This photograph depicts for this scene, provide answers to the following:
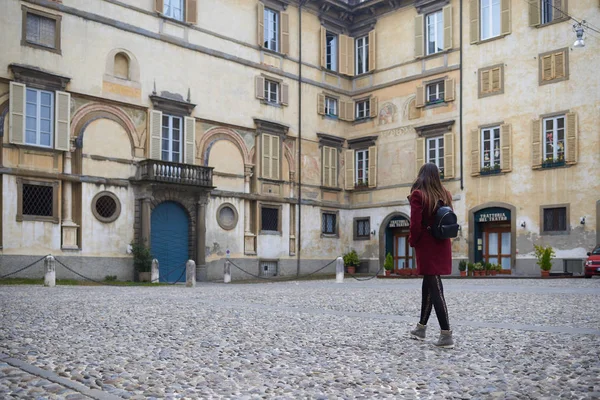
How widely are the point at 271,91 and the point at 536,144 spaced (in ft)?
40.3

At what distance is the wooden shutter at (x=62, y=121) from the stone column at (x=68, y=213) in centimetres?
41

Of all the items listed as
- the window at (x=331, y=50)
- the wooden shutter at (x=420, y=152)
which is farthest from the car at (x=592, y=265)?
the window at (x=331, y=50)

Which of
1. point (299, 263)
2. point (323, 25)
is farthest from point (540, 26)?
point (299, 263)

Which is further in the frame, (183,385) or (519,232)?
(519,232)

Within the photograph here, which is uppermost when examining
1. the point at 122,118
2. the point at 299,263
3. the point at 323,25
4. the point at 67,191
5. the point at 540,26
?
the point at 323,25

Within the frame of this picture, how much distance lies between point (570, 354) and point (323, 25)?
96.0 ft

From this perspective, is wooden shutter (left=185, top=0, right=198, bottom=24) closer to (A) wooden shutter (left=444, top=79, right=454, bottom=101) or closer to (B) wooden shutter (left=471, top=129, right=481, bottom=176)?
(A) wooden shutter (left=444, top=79, right=454, bottom=101)

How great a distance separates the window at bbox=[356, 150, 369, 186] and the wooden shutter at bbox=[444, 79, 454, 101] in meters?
5.32

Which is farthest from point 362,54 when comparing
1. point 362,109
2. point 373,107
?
point 373,107

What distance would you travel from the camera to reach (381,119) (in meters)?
32.8

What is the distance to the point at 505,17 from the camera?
28156mm

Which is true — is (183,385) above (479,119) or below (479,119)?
below

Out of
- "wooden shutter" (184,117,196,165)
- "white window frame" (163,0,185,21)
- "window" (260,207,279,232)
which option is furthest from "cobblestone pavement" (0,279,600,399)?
"window" (260,207,279,232)

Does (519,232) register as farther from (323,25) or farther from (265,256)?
(323,25)
